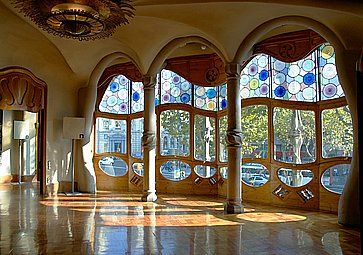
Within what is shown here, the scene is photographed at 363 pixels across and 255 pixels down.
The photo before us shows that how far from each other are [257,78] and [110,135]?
4.55 meters

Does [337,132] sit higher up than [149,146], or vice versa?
[337,132]

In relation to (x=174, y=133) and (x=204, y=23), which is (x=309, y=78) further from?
(x=174, y=133)

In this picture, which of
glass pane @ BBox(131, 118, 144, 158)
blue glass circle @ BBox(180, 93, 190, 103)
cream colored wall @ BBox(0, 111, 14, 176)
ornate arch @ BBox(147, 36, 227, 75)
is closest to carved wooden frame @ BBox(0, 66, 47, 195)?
glass pane @ BBox(131, 118, 144, 158)

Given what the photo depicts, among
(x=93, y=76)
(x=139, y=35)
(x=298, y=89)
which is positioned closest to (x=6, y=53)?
(x=93, y=76)

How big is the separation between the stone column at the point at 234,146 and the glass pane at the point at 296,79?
1594 mm

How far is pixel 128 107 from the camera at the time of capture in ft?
35.5

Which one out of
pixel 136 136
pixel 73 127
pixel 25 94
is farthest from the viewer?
pixel 136 136

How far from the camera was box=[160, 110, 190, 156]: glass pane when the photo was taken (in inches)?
398

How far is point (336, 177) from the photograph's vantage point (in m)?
7.55

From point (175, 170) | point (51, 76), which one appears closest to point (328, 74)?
point (175, 170)

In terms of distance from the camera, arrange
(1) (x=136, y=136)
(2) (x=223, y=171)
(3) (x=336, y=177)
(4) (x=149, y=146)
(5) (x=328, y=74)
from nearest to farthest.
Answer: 1. (3) (x=336, y=177)
2. (5) (x=328, y=74)
3. (4) (x=149, y=146)
4. (2) (x=223, y=171)
5. (1) (x=136, y=136)

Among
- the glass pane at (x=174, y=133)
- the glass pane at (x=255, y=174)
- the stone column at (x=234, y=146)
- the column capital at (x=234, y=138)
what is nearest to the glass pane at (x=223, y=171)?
the glass pane at (x=255, y=174)

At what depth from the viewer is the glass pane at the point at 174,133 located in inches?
398

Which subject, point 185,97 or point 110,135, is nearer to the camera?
point 185,97
